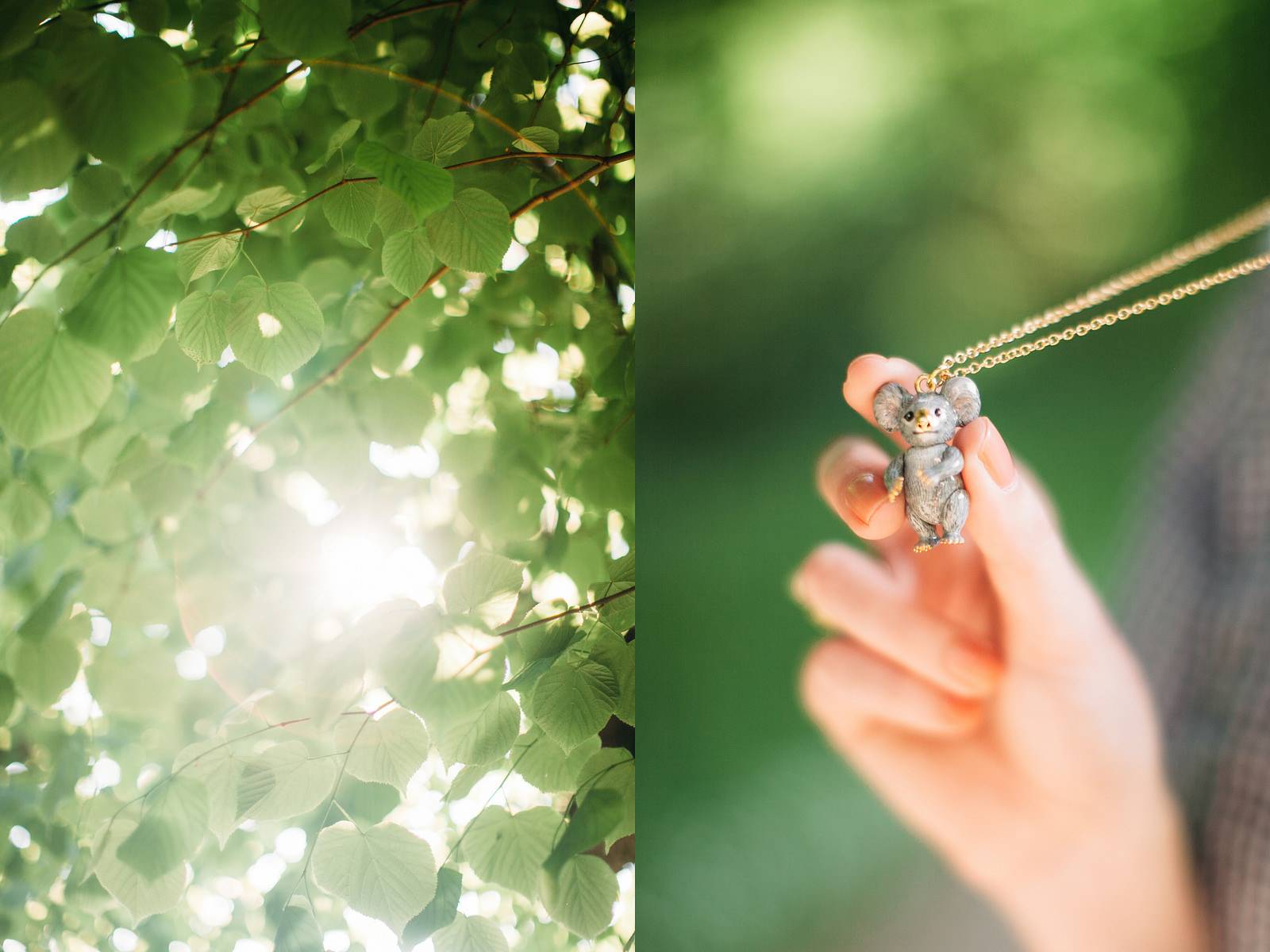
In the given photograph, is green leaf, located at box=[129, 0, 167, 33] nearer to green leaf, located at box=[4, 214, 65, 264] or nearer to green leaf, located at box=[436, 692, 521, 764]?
green leaf, located at box=[4, 214, 65, 264]

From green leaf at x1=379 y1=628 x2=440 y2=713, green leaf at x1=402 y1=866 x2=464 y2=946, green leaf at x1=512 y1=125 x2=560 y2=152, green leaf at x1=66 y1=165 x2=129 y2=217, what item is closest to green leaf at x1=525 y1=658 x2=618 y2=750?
green leaf at x1=379 y1=628 x2=440 y2=713

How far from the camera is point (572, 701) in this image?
0.86 metres

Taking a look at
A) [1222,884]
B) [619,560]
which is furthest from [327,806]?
[1222,884]

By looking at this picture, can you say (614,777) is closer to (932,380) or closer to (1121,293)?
(932,380)

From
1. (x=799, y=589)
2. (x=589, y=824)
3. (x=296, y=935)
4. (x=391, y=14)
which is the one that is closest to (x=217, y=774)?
(x=296, y=935)

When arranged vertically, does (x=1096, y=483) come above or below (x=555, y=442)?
above

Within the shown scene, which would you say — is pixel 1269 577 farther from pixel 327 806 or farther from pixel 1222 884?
pixel 327 806

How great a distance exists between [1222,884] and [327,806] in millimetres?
996

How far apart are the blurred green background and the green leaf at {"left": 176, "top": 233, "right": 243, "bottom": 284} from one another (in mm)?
564

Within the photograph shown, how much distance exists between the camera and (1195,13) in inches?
21.7

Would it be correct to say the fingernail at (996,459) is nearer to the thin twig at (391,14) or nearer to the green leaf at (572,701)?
the green leaf at (572,701)

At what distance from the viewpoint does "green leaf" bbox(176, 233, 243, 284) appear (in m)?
0.95

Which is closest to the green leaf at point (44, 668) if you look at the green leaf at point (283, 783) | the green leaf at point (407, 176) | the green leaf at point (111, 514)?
the green leaf at point (111, 514)

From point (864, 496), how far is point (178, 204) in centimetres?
90
